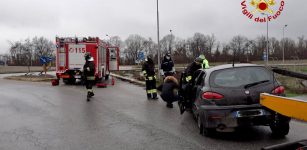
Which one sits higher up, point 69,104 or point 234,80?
point 234,80

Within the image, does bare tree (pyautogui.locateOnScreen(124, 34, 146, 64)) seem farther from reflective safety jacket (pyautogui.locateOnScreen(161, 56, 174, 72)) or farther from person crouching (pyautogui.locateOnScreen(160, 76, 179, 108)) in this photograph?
person crouching (pyautogui.locateOnScreen(160, 76, 179, 108))

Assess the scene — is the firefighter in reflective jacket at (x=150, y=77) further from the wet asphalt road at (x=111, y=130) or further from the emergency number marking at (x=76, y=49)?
the emergency number marking at (x=76, y=49)

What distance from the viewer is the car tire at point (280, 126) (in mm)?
6340

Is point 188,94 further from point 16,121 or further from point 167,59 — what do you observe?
point 167,59

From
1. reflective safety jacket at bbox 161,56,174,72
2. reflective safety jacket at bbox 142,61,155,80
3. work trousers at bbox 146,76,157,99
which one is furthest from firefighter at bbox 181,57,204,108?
reflective safety jacket at bbox 161,56,174,72

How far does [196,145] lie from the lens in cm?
611

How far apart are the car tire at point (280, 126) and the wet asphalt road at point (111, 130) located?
13 centimetres

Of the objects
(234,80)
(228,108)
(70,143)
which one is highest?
(234,80)

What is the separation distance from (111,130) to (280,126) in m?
3.44

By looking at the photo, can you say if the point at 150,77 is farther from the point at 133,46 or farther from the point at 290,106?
the point at 133,46

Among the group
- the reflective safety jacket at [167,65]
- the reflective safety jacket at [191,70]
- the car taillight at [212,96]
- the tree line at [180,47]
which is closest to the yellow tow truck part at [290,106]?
the car taillight at [212,96]

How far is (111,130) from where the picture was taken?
24.9 feet

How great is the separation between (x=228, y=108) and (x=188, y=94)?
222cm

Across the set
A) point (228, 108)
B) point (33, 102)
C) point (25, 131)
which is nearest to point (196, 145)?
point (228, 108)
